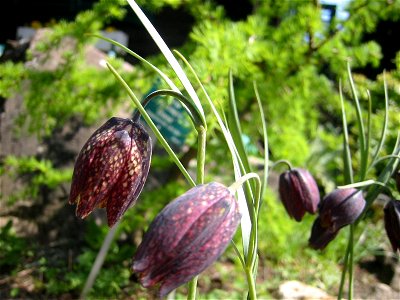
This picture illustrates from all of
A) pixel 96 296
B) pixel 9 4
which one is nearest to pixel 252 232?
pixel 96 296

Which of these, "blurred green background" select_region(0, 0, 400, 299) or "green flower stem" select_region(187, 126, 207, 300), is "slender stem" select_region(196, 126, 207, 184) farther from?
"blurred green background" select_region(0, 0, 400, 299)

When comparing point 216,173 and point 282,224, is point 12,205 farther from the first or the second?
point 282,224

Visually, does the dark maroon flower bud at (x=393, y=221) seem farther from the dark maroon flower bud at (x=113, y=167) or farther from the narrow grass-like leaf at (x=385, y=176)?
the dark maroon flower bud at (x=113, y=167)

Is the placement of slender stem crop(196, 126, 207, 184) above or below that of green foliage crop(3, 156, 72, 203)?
above

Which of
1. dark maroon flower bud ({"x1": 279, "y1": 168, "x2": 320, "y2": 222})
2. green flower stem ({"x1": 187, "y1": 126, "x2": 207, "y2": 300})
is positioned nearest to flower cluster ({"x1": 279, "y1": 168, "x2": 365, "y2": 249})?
dark maroon flower bud ({"x1": 279, "y1": 168, "x2": 320, "y2": 222})

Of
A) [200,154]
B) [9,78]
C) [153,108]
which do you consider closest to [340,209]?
[200,154]

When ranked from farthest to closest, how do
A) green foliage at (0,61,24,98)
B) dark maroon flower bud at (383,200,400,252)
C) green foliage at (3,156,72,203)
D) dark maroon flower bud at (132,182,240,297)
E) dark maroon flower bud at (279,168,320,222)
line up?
green foliage at (3,156,72,203) → green foliage at (0,61,24,98) → dark maroon flower bud at (279,168,320,222) → dark maroon flower bud at (383,200,400,252) → dark maroon flower bud at (132,182,240,297)
